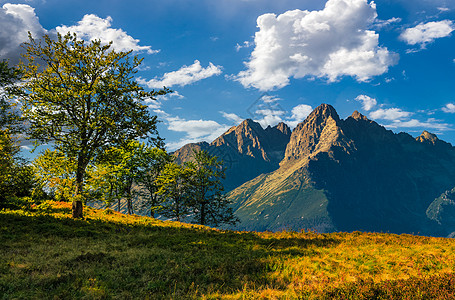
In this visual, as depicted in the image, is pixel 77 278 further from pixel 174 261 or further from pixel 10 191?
pixel 10 191

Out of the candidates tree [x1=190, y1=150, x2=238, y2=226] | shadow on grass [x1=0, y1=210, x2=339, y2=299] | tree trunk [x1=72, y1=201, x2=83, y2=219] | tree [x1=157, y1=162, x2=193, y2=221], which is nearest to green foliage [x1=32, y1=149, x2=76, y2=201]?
tree trunk [x1=72, y1=201, x2=83, y2=219]

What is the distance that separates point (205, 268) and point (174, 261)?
1.65 metres

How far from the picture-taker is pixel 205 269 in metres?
10.1

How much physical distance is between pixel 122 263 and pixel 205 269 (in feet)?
12.5

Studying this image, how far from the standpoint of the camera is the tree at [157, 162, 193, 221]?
38969 mm

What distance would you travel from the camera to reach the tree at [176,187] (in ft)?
128

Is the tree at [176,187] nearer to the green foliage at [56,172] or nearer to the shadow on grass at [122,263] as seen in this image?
the green foliage at [56,172]

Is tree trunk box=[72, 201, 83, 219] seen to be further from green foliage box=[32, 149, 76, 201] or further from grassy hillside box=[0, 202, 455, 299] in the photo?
grassy hillside box=[0, 202, 455, 299]

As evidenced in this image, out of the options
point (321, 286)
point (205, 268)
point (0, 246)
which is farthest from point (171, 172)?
point (321, 286)

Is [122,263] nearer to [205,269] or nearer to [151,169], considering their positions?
[205,269]

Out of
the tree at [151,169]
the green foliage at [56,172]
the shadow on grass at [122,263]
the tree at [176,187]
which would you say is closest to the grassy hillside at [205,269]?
the shadow on grass at [122,263]

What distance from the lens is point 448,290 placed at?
24.7ft

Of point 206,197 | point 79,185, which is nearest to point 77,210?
point 79,185

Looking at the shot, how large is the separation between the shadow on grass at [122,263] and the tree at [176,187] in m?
21.6
